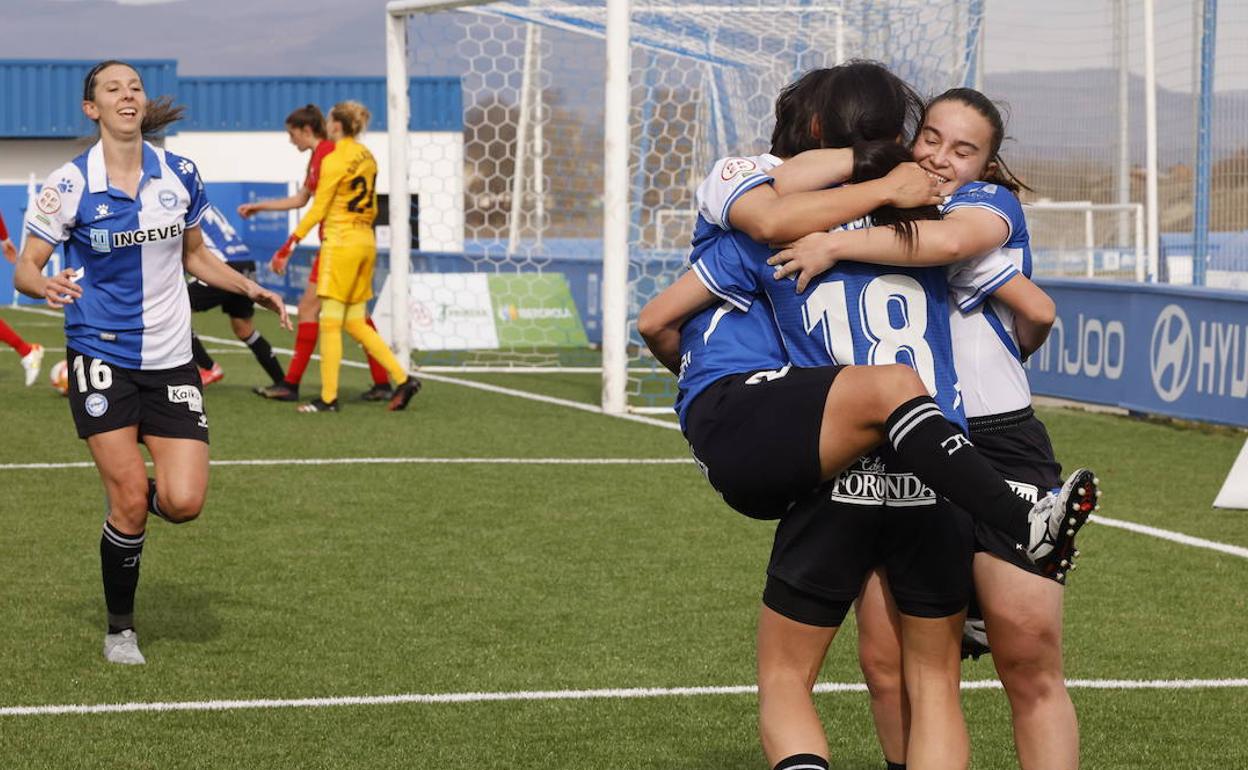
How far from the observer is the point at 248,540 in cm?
801

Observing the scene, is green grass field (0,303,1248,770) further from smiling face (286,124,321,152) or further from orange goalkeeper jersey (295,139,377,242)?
smiling face (286,124,321,152)

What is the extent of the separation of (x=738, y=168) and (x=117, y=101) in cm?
311

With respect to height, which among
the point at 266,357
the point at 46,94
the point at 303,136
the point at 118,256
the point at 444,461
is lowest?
the point at 444,461

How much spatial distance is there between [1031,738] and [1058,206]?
1380cm

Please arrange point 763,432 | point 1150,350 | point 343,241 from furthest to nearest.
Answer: point 343,241, point 1150,350, point 763,432

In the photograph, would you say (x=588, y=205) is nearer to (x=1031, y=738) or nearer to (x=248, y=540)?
(x=248, y=540)

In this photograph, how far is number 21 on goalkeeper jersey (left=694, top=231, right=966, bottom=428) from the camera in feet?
10.9

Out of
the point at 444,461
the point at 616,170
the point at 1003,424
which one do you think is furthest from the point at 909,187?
the point at 616,170

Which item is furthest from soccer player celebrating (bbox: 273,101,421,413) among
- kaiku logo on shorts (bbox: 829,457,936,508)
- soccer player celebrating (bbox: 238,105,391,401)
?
kaiku logo on shorts (bbox: 829,457,936,508)

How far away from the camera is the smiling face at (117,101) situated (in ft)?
19.2

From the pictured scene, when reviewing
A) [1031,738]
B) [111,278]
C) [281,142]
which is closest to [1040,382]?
[111,278]

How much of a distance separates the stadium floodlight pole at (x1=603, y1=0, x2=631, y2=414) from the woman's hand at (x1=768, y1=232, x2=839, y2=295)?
9484 mm

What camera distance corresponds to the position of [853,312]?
3.32 meters

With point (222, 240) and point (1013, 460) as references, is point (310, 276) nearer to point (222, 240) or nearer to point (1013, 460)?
point (222, 240)
